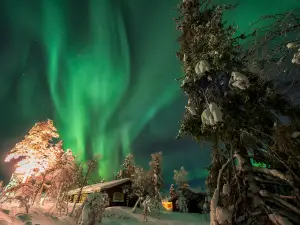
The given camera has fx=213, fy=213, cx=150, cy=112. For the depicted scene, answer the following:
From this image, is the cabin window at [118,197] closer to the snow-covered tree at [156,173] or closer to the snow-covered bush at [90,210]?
the snow-covered tree at [156,173]

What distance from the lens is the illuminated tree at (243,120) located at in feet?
18.9

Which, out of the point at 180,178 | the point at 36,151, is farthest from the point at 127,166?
the point at 36,151

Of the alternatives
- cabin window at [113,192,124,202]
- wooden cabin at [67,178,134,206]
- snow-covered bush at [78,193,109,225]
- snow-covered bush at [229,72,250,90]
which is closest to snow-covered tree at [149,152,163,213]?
wooden cabin at [67,178,134,206]

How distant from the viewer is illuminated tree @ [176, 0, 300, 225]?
5746 millimetres

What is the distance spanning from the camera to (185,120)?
8.84m

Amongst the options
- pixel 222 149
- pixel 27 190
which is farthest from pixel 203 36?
pixel 27 190

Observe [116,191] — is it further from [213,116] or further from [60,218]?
[213,116]

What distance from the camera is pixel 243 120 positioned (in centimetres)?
786

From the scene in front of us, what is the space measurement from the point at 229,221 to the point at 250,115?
3.87 m

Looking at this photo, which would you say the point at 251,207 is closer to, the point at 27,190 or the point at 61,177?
the point at 61,177

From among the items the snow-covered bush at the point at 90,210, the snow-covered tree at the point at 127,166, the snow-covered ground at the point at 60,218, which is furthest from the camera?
the snow-covered tree at the point at 127,166

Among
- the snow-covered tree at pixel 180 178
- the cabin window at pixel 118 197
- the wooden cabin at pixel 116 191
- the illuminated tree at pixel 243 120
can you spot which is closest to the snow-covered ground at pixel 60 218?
the wooden cabin at pixel 116 191

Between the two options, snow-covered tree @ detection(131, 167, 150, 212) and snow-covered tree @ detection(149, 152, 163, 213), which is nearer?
snow-covered tree @ detection(131, 167, 150, 212)

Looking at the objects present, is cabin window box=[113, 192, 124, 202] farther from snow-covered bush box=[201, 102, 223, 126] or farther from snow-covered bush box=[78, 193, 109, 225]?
snow-covered bush box=[201, 102, 223, 126]
